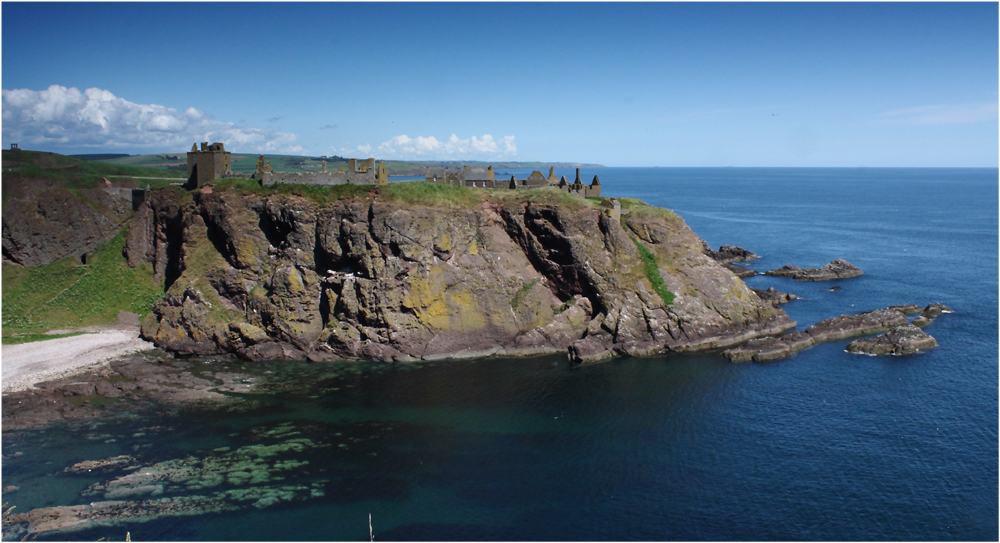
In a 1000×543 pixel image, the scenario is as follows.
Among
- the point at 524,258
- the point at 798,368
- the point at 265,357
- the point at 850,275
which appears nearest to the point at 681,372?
the point at 798,368

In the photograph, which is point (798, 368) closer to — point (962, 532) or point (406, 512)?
point (962, 532)

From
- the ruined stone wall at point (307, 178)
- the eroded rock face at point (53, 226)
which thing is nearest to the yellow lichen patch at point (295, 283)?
the ruined stone wall at point (307, 178)

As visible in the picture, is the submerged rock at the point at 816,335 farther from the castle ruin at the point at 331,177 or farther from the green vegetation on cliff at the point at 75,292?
the green vegetation on cliff at the point at 75,292

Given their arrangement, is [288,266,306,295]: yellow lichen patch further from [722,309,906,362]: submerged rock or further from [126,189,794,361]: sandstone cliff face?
[722,309,906,362]: submerged rock

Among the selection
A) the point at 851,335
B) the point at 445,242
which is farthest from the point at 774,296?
the point at 445,242

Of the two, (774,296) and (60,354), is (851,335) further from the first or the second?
(60,354)

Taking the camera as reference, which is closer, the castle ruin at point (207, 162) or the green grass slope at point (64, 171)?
the castle ruin at point (207, 162)

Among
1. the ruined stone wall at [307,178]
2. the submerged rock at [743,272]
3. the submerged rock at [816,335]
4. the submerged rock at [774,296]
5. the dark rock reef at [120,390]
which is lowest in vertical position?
the dark rock reef at [120,390]
